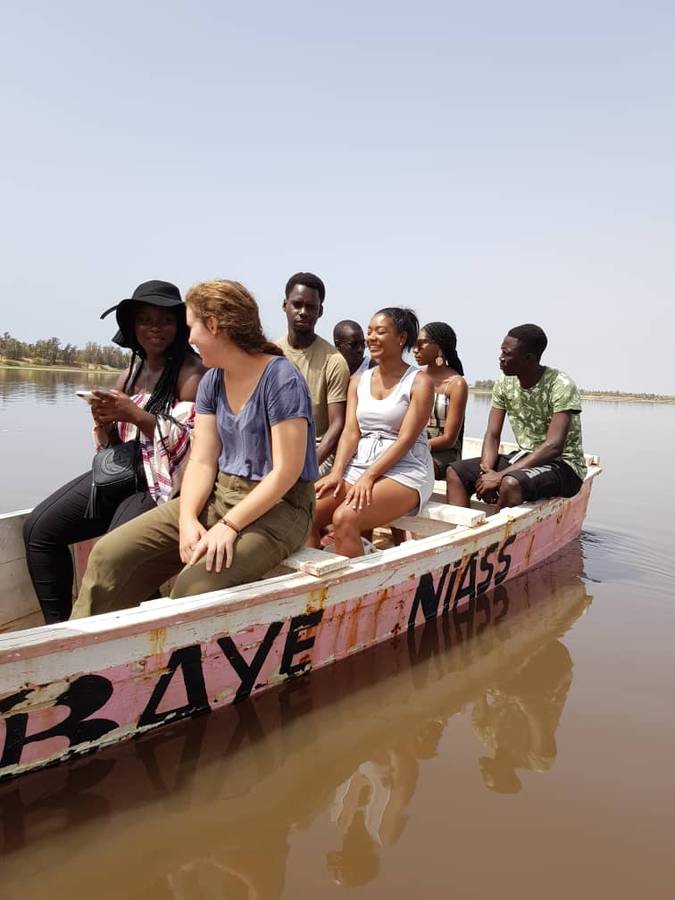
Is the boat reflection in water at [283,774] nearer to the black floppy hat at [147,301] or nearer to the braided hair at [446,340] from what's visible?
the black floppy hat at [147,301]

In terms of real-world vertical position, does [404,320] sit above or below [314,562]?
above

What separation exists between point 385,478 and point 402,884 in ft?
7.00

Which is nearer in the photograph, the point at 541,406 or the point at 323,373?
the point at 323,373

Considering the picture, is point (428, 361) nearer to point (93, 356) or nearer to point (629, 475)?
point (629, 475)

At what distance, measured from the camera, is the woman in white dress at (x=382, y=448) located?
3.61 m

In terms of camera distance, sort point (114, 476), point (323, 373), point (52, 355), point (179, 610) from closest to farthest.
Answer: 1. point (179, 610)
2. point (114, 476)
3. point (323, 373)
4. point (52, 355)

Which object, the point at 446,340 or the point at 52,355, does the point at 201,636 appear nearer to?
the point at 446,340

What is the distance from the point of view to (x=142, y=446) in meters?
3.11

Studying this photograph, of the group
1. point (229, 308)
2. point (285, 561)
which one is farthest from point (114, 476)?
point (229, 308)

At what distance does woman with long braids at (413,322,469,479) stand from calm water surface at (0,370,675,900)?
1.61 m

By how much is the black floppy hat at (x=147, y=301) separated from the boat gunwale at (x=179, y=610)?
136cm

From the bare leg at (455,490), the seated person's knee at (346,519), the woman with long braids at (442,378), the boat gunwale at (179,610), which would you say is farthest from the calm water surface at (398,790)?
the woman with long braids at (442,378)

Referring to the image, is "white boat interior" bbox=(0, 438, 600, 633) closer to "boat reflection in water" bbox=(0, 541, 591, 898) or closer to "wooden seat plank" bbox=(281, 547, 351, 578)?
"wooden seat plank" bbox=(281, 547, 351, 578)

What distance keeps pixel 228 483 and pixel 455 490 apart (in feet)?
8.32
